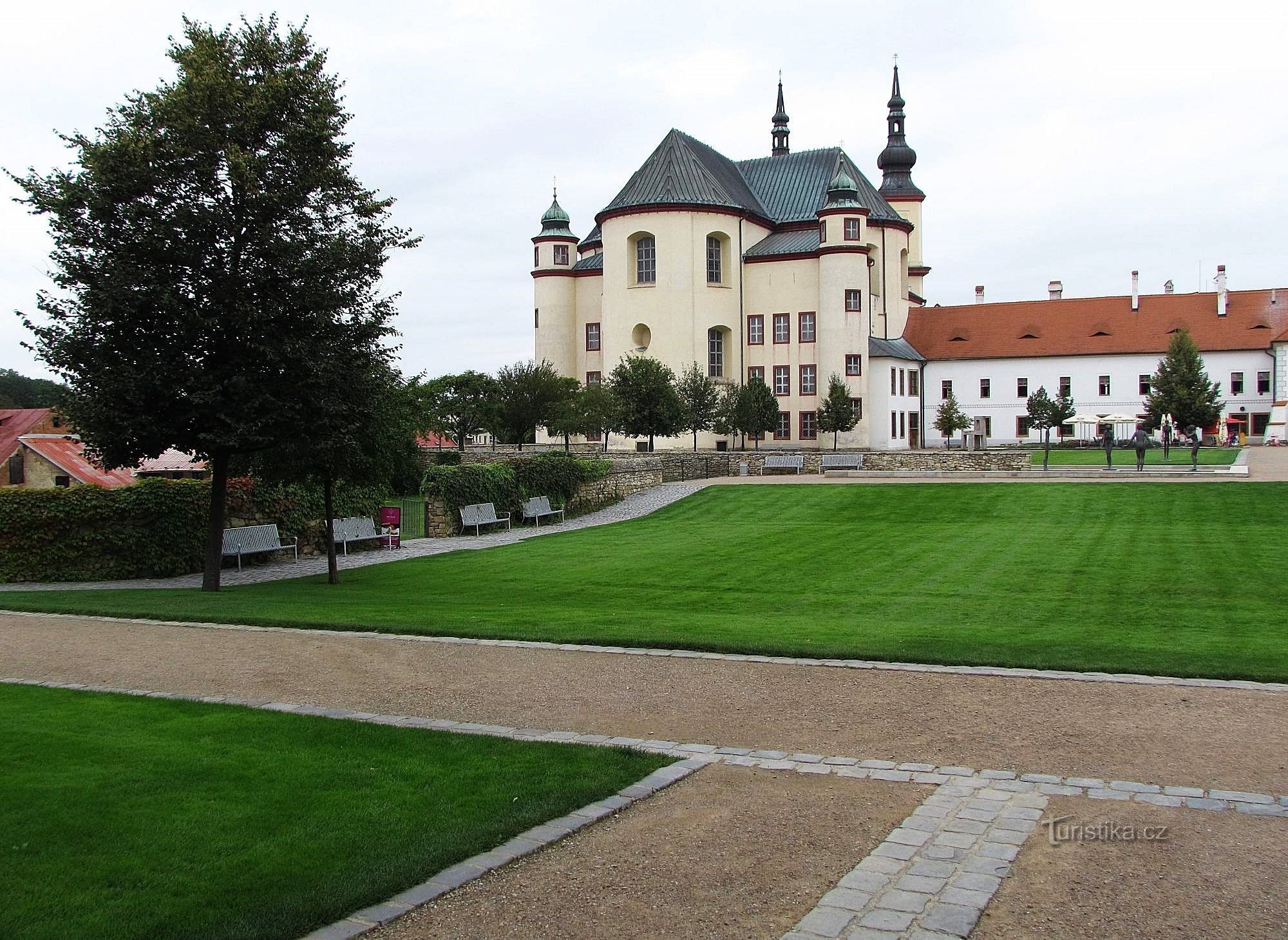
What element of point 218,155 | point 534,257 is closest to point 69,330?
point 218,155

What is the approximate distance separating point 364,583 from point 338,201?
6.51 m

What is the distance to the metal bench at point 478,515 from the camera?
28188 millimetres

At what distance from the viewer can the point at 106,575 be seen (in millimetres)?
20594

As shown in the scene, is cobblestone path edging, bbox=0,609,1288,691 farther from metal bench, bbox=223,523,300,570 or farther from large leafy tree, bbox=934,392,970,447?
large leafy tree, bbox=934,392,970,447

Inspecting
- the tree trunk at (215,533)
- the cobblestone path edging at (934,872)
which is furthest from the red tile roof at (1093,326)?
the cobblestone path edging at (934,872)

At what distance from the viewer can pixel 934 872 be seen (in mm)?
5176

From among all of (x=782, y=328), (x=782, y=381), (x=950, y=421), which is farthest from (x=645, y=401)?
(x=950, y=421)

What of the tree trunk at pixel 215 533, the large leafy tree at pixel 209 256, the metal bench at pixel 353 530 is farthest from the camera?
the metal bench at pixel 353 530

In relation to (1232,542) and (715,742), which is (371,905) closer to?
(715,742)

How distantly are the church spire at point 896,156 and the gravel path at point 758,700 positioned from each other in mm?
67850

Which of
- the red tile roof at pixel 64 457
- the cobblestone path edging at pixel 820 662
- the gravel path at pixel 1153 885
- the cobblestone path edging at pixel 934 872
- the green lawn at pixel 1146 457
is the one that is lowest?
the cobblestone path edging at pixel 820 662

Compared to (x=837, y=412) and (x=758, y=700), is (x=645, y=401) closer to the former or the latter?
(x=837, y=412)

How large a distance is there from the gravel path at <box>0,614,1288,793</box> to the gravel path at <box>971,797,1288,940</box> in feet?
2.95

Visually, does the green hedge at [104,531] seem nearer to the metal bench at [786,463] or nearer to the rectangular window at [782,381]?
the metal bench at [786,463]
